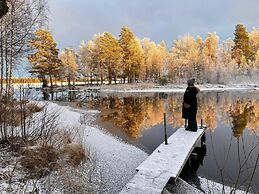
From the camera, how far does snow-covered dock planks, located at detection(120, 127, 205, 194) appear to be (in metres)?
5.55

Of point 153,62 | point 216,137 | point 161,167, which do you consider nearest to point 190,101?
point 216,137

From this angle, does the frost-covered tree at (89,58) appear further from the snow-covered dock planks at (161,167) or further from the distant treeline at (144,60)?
the snow-covered dock planks at (161,167)

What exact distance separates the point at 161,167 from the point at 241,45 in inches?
2475

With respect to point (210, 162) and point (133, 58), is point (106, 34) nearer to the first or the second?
point (133, 58)

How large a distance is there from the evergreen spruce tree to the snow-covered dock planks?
5819cm

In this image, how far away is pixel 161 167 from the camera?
6766 millimetres

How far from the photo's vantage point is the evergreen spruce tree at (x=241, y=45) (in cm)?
6216

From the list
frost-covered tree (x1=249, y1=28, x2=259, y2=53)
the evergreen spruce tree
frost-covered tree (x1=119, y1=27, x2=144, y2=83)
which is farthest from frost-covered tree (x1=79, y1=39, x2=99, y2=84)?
frost-covered tree (x1=249, y1=28, x2=259, y2=53)

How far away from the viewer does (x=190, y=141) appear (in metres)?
9.26

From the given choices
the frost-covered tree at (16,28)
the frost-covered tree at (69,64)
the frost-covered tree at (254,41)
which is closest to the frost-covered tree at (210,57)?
the frost-covered tree at (254,41)

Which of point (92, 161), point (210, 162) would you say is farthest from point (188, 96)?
point (92, 161)

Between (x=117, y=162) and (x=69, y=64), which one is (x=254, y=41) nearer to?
(x=69, y=64)

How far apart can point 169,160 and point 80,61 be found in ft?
187

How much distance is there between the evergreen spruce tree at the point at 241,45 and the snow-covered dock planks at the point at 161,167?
58.2 meters
